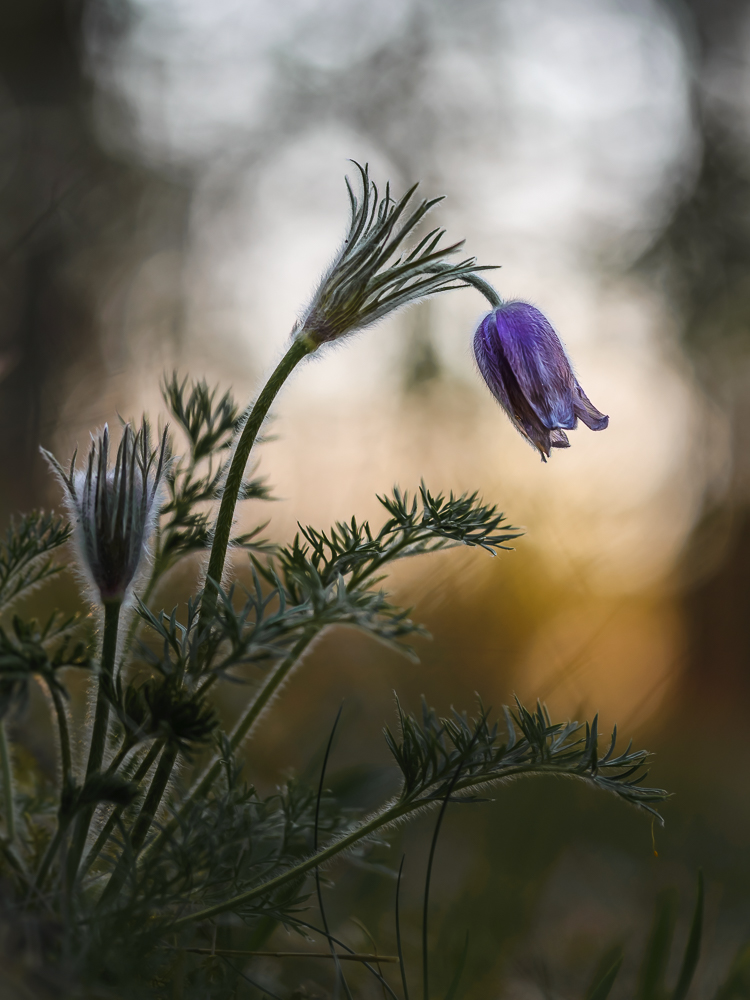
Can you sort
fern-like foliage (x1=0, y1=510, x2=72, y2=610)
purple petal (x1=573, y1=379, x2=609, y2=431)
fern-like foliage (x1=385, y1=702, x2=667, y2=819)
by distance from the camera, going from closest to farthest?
fern-like foliage (x1=385, y1=702, x2=667, y2=819) < fern-like foliage (x1=0, y1=510, x2=72, y2=610) < purple petal (x1=573, y1=379, x2=609, y2=431)

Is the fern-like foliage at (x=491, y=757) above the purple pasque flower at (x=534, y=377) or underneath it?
underneath

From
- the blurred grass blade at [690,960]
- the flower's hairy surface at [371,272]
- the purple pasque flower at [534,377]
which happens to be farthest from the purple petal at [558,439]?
the blurred grass blade at [690,960]

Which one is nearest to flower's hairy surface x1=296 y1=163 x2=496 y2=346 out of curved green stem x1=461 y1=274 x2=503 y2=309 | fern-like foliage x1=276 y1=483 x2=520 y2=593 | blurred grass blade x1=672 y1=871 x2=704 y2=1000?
curved green stem x1=461 y1=274 x2=503 y2=309

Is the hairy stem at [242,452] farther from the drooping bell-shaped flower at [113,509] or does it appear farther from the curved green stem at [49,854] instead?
the curved green stem at [49,854]

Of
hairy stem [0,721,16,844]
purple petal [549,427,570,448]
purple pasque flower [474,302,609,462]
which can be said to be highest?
purple pasque flower [474,302,609,462]

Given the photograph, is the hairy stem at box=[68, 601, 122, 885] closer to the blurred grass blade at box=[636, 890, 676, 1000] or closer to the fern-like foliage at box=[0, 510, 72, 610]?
the fern-like foliage at box=[0, 510, 72, 610]

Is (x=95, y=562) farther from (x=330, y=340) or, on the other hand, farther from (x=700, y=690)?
(x=700, y=690)
